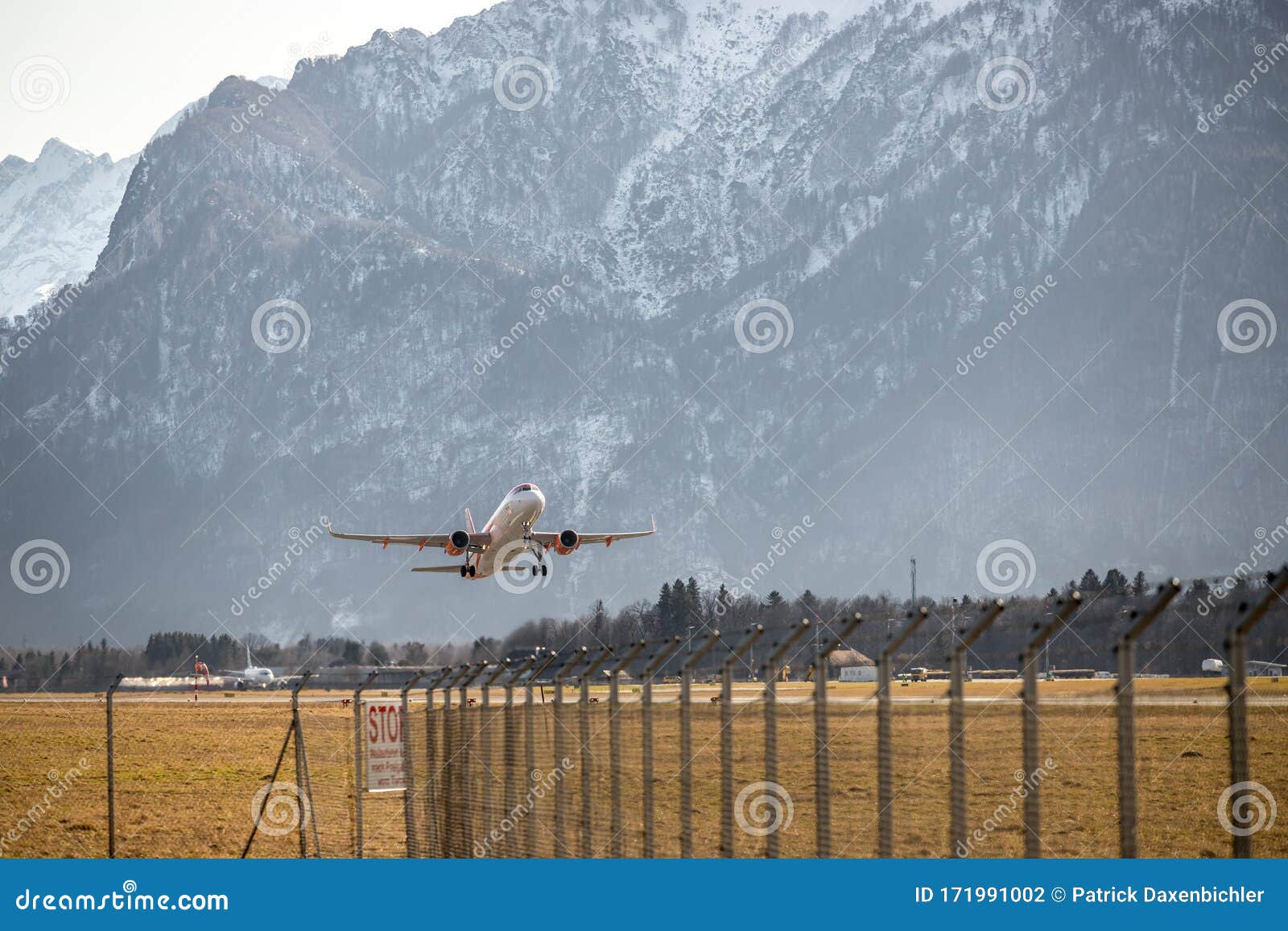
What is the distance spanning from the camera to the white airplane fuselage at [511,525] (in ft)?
258

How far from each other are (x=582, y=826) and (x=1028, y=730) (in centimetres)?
941

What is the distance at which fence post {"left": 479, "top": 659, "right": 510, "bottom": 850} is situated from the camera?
26.3m

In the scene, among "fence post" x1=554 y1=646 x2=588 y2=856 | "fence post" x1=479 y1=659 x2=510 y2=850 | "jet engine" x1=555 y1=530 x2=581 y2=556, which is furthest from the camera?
"jet engine" x1=555 y1=530 x2=581 y2=556

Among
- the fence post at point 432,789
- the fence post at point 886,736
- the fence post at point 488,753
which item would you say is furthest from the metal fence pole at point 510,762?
the fence post at point 886,736

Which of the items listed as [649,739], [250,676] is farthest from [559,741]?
[250,676]

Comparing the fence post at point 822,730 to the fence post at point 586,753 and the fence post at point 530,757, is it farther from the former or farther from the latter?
the fence post at point 530,757

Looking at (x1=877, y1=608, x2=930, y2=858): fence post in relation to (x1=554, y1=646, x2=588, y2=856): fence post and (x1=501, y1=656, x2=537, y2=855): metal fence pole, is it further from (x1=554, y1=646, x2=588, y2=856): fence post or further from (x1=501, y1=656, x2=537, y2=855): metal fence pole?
(x1=501, y1=656, x2=537, y2=855): metal fence pole

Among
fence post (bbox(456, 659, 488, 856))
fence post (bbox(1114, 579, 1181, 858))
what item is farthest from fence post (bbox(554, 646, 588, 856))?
fence post (bbox(1114, 579, 1181, 858))

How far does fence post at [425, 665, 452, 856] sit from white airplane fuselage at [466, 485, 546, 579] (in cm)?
4387

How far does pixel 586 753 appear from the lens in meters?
21.9

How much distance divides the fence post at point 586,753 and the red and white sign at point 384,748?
26.5ft

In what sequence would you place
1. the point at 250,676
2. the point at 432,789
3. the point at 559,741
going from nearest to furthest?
the point at 559,741, the point at 432,789, the point at 250,676

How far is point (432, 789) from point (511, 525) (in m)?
50.2

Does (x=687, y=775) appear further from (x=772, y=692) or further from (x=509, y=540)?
(x=509, y=540)
